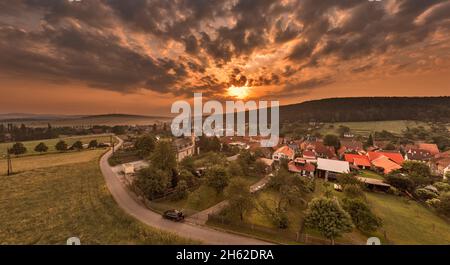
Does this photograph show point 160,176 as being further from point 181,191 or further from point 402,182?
point 402,182

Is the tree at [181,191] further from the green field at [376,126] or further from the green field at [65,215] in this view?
the green field at [376,126]

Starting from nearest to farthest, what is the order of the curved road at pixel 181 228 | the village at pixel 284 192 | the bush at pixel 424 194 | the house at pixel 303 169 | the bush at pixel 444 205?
the curved road at pixel 181 228 → the village at pixel 284 192 → the bush at pixel 444 205 → the bush at pixel 424 194 → the house at pixel 303 169

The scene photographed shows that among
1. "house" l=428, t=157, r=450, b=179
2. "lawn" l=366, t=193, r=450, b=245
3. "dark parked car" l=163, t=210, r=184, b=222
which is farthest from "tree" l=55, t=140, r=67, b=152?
"house" l=428, t=157, r=450, b=179

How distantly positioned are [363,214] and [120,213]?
60.8 feet

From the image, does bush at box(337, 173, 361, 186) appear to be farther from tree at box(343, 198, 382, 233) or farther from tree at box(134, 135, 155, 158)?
tree at box(134, 135, 155, 158)

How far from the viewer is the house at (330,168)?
2684cm

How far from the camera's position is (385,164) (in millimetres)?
31422

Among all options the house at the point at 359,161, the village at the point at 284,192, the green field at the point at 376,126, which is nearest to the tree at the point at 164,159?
the village at the point at 284,192

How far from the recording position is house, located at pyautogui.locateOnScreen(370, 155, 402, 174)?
29.8 metres

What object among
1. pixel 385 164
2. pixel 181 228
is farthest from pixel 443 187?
pixel 181 228

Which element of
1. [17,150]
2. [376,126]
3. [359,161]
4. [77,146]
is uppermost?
[376,126]

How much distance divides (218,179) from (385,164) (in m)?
31.5

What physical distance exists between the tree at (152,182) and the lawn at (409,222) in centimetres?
1870
